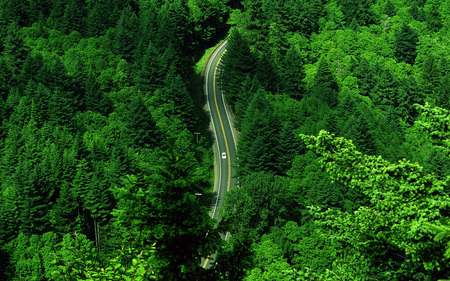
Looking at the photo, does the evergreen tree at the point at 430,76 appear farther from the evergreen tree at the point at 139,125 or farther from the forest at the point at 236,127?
the evergreen tree at the point at 139,125

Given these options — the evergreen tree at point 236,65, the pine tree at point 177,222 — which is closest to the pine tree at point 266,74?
the evergreen tree at point 236,65

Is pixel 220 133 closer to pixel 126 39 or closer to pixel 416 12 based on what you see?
pixel 126 39

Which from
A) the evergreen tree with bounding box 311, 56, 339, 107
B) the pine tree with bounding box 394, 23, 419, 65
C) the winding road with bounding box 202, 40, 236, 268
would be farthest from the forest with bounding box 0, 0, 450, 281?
the winding road with bounding box 202, 40, 236, 268

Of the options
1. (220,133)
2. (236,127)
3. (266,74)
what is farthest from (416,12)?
(236,127)

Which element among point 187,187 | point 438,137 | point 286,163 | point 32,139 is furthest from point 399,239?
point 32,139

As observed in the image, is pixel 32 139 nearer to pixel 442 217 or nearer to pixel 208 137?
pixel 208 137

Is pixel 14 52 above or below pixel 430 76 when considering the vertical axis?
below
